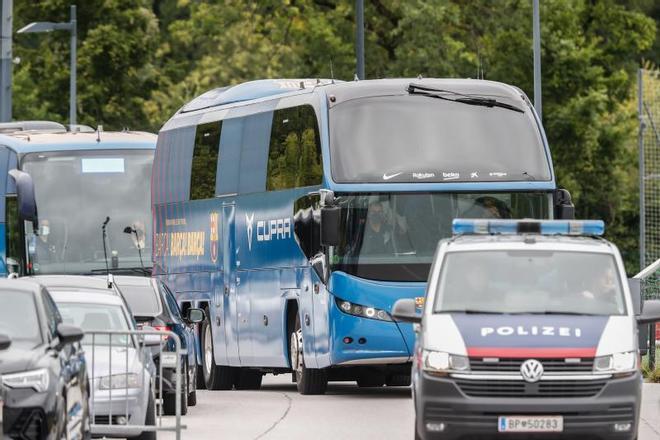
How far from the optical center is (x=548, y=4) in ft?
170

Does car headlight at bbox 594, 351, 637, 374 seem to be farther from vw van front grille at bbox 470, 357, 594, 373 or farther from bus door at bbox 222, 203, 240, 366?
bus door at bbox 222, 203, 240, 366

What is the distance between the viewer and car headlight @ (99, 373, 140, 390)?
1580 centimetres

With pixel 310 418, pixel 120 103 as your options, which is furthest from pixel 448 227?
pixel 120 103

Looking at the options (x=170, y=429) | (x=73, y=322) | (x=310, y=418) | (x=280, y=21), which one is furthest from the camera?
(x=280, y=21)

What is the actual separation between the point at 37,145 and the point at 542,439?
18718 millimetres

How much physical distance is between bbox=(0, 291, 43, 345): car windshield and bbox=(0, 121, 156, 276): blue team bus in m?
15.5

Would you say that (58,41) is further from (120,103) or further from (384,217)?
(384,217)

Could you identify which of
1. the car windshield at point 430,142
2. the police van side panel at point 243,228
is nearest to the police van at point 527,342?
the car windshield at point 430,142

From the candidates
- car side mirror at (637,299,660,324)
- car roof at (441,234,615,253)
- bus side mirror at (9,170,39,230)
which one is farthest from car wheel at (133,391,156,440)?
bus side mirror at (9,170,39,230)

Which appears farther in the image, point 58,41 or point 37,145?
point 58,41

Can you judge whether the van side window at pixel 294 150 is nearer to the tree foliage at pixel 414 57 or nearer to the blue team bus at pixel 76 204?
the blue team bus at pixel 76 204

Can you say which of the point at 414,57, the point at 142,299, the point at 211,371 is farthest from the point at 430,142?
the point at 414,57

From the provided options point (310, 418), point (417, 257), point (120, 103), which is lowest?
point (310, 418)

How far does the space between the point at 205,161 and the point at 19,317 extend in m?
15.2
